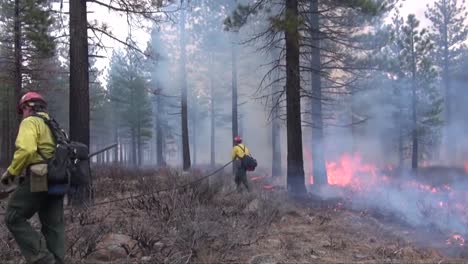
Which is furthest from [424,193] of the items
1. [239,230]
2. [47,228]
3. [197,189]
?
[47,228]

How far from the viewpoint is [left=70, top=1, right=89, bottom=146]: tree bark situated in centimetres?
813

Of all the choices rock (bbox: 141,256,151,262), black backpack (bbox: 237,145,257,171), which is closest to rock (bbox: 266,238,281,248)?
rock (bbox: 141,256,151,262)

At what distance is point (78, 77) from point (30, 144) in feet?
14.3

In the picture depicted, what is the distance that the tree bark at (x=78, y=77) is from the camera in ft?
26.7

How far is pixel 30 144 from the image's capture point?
407cm

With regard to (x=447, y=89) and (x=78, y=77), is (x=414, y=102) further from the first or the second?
(x=78, y=77)

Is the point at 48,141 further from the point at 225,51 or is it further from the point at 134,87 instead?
the point at 134,87

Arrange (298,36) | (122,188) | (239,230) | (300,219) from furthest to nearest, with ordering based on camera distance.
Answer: (298,36) → (122,188) → (300,219) → (239,230)

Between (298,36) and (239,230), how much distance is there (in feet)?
20.6

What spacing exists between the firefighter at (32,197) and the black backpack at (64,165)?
62 mm

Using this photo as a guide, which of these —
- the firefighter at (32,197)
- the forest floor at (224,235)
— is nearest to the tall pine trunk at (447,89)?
the forest floor at (224,235)

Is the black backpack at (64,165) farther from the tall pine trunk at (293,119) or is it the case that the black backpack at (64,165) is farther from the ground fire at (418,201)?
the tall pine trunk at (293,119)

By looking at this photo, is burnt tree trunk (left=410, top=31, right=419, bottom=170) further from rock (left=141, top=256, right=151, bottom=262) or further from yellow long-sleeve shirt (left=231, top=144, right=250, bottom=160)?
rock (left=141, top=256, right=151, bottom=262)

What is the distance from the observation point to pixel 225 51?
21719mm
